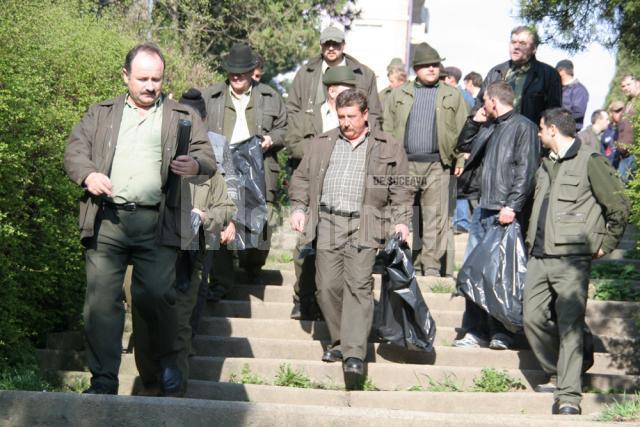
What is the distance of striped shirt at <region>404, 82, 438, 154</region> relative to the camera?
1066cm

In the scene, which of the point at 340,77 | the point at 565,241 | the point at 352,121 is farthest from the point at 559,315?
the point at 340,77

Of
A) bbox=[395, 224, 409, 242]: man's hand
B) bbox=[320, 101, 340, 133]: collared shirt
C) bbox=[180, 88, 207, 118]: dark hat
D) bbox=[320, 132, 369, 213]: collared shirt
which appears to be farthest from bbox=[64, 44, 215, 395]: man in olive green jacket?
bbox=[320, 101, 340, 133]: collared shirt

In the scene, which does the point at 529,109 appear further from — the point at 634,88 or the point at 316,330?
the point at 634,88

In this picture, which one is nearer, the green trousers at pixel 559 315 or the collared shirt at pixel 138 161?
the collared shirt at pixel 138 161

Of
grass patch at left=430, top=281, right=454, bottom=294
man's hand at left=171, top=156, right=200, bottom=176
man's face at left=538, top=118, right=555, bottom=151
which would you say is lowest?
grass patch at left=430, top=281, right=454, bottom=294

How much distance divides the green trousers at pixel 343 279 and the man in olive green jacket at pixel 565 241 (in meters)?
1.20

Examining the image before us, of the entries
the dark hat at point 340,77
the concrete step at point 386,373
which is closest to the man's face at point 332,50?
the dark hat at point 340,77

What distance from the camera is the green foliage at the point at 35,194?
7684 mm

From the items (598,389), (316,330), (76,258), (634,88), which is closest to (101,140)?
(76,258)

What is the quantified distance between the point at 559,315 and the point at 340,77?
9.46 ft

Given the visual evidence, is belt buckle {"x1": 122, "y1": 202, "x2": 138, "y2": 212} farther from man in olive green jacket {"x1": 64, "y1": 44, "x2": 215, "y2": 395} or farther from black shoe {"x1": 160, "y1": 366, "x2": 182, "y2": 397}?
black shoe {"x1": 160, "y1": 366, "x2": 182, "y2": 397}

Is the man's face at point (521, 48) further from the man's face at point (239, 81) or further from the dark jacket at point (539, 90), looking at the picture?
the man's face at point (239, 81)

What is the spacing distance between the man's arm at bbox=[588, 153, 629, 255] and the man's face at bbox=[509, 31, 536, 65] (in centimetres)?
230

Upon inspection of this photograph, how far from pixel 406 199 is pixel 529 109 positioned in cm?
220
